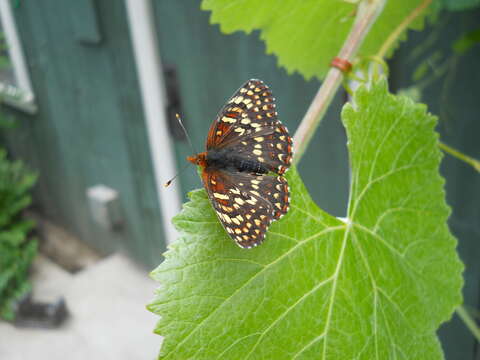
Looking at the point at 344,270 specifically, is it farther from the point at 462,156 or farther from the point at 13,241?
the point at 13,241

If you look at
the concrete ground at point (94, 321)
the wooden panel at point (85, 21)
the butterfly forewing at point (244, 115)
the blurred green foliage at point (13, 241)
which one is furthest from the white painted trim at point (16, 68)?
the butterfly forewing at point (244, 115)

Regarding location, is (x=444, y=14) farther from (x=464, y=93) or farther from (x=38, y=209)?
(x=38, y=209)

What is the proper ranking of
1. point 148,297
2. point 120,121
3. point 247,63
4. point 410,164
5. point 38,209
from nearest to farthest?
point 410,164, point 247,63, point 120,121, point 148,297, point 38,209

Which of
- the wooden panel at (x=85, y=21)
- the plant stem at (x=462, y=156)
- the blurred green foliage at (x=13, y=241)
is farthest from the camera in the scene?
the blurred green foliage at (x=13, y=241)

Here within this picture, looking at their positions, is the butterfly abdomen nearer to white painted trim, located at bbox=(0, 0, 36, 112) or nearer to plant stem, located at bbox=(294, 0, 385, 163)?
plant stem, located at bbox=(294, 0, 385, 163)

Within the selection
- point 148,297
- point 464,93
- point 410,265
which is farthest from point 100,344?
point 410,265

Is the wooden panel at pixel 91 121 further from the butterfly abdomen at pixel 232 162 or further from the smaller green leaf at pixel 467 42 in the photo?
the butterfly abdomen at pixel 232 162
